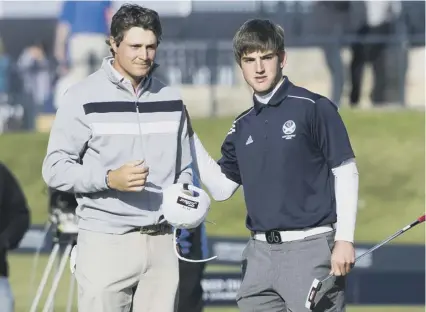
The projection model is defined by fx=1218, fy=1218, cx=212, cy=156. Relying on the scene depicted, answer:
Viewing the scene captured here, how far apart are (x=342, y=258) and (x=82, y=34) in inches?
446

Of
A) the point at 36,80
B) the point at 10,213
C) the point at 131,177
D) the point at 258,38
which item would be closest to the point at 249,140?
the point at 258,38

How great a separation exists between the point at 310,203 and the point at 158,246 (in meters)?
0.66

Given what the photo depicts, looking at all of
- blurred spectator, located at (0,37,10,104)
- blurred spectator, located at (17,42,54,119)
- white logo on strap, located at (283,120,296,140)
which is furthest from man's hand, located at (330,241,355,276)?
blurred spectator, located at (0,37,10,104)

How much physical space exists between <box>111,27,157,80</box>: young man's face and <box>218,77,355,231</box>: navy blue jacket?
1.90 feet

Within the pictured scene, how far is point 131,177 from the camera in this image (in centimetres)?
479

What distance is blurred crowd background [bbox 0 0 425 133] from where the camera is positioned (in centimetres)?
1509

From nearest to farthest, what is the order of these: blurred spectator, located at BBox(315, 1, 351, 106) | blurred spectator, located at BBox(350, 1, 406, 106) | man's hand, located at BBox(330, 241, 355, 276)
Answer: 1. man's hand, located at BBox(330, 241, 355, 276)
2. blurred spectator, located at BBox(350, 1, 406, 106)
3. blurred spectator, located at BBox(315, 1, 351, 106)

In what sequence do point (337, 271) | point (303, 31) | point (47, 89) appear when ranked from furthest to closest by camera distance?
point (47, 89) < point (303, 31) < point (337, 271)

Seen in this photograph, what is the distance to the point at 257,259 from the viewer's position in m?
5.22

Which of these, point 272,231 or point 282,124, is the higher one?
point 282,124

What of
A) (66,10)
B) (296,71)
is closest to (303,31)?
(296,71)

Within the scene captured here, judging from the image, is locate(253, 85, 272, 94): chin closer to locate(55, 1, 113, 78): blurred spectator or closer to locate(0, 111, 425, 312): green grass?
locate(0, 111, 425, 312): green grass

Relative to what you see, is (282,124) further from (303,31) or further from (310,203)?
(303,31)

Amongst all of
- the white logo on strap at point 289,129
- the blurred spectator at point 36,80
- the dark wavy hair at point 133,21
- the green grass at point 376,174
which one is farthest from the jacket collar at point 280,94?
the blurred spectator at point 36,80
